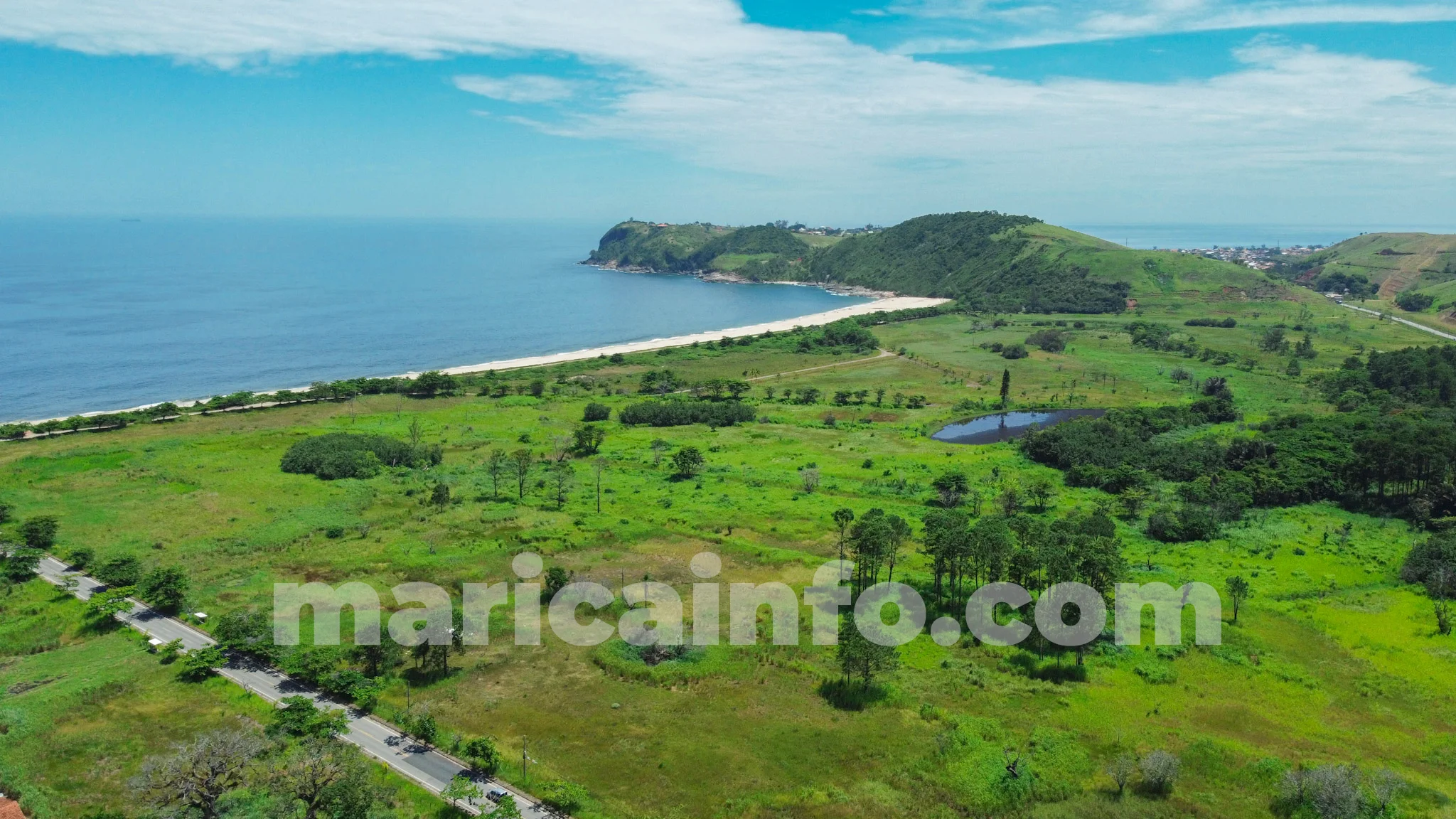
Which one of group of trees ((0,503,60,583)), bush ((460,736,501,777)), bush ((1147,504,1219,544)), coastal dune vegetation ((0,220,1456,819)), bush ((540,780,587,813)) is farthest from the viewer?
bush ((1147,504,1219,544))

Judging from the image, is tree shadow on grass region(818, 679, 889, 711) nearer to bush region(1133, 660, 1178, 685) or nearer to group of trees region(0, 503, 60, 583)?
bush region(1133, 660, 1178, 685)

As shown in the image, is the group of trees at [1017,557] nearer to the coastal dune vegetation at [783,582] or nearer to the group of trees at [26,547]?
the coastal dune vegetation at [783,582]

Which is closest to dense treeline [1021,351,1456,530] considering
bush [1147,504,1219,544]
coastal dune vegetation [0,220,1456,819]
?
bush [1147,504,1219,544]

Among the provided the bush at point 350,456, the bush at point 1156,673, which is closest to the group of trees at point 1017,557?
the bush at point 1156,673

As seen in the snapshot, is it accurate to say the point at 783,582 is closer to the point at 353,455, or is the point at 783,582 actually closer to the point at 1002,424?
the point at 353,455

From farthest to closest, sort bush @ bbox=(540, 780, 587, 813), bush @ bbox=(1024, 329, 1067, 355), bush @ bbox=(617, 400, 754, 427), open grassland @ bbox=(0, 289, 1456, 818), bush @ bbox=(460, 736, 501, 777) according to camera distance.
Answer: bush @ bbox=(1024, 329, 1067, 355), bush @ bbox=(617, 400, 754, 427), open grassland @ bbox=(0, 289, 1456, 818), bush @ bbox=(460, 736, 501, 777), bush @ bbox=(540, 780, 587, 813)

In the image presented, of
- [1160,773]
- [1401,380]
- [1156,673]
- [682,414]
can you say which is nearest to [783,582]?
[1156,673]
